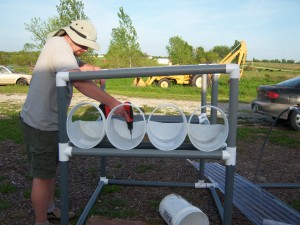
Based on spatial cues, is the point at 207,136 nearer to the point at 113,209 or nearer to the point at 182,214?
the point at 182,214

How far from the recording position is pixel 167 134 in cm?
245

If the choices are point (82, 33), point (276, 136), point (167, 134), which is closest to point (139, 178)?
point (167, 134)

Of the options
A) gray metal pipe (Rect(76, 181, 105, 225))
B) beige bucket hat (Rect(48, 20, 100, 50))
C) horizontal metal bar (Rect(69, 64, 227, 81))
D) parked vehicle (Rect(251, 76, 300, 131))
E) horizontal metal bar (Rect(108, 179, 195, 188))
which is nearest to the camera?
horizontal metal bar (Rect(69, 64, 227, 81))

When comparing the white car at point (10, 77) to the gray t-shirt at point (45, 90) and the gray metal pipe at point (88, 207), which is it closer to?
the gray metal pipe at point (88, 207)

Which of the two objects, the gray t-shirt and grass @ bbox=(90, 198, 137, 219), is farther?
grass @ bbox=(90, 198, 137, 219)

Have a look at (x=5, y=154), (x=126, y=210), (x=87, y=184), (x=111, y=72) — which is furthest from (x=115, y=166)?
(x=111, y=72)

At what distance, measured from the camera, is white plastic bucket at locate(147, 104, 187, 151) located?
7.20 feet

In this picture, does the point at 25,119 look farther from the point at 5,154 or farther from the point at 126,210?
the point at 5,154

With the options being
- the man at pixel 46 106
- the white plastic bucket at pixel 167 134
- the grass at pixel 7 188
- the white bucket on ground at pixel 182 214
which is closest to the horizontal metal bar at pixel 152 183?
the white bucket on ground at pixel 182 214

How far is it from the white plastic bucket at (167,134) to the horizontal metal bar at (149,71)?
247 mm

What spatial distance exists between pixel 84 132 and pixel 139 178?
199cm

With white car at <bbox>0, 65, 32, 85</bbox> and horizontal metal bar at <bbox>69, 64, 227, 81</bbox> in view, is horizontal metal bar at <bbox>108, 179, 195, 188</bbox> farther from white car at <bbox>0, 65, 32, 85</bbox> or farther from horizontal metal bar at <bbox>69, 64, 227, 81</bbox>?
white car at <bbox>0, 65, 32, 85</bbox>

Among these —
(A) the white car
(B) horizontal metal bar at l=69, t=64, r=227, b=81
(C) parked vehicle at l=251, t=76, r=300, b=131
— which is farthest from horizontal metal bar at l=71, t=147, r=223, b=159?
(A) the white car

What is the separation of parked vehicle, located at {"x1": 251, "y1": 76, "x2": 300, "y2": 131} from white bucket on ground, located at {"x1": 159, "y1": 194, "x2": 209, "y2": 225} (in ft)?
18.5
